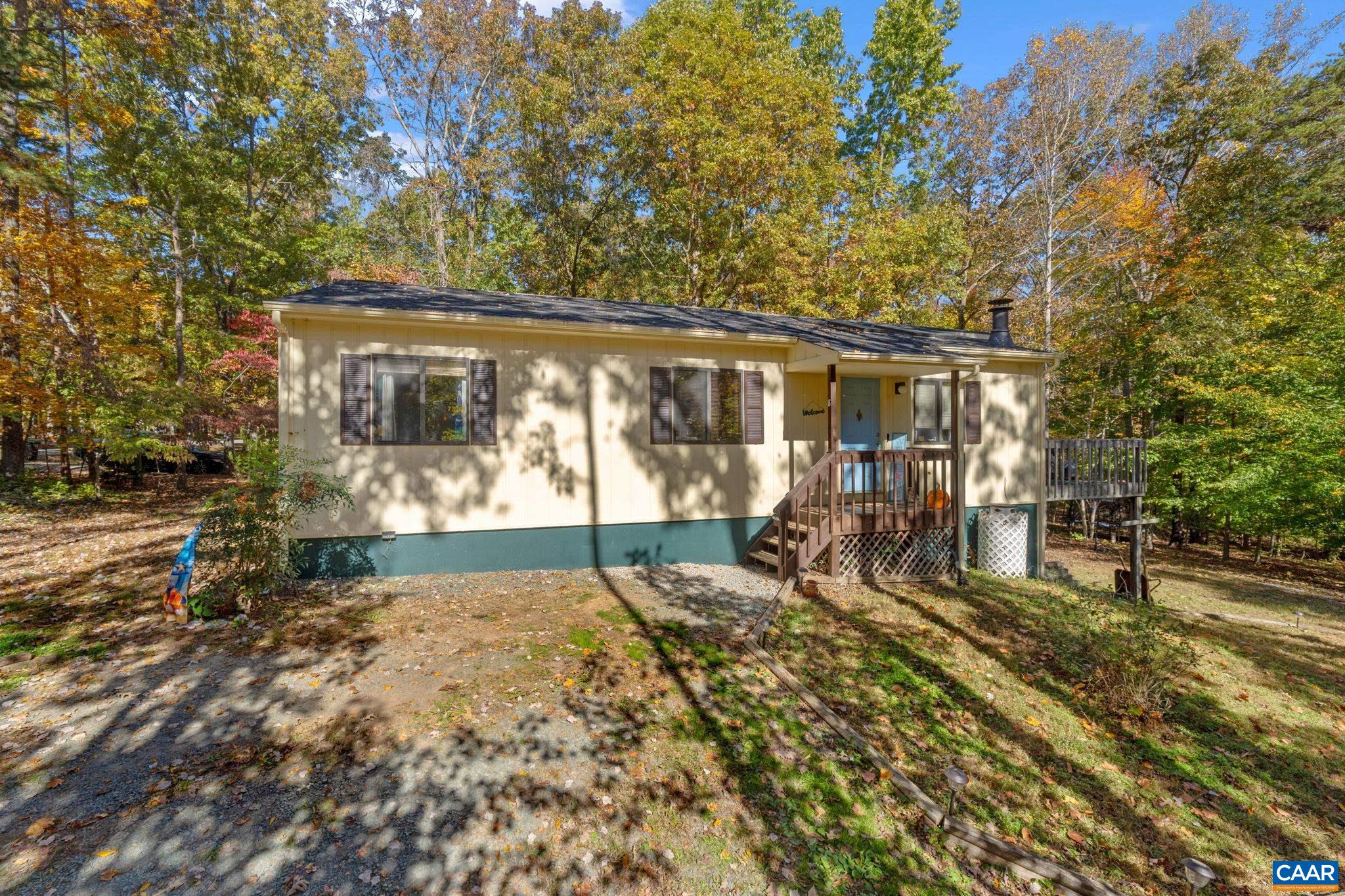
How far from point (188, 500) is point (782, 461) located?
44.1 ft

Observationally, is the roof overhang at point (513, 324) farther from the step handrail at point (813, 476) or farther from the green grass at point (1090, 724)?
the green grass at point (1090, 724)

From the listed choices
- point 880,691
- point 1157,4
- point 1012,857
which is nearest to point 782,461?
point 880,691

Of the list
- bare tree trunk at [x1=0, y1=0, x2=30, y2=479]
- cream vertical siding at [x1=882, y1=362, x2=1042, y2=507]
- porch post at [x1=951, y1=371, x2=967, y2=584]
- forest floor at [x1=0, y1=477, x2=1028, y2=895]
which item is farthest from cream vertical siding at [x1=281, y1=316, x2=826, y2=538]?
bare tree trunk at [x1=0, y1=0, x2=30, y2=479]

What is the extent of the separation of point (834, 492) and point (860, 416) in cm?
249

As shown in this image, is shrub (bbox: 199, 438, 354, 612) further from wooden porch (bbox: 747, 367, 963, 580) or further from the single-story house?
wooden porch (bbox: 747, 367, 963, 580)

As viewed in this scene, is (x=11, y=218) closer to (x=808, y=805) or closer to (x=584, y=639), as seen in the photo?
(x=584, y=639)

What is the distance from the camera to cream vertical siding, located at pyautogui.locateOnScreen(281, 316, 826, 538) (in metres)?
6.35

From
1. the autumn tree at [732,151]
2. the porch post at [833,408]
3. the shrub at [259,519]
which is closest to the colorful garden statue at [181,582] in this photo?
the shrub at [259,519]

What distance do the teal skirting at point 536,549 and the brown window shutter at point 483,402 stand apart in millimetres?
1248

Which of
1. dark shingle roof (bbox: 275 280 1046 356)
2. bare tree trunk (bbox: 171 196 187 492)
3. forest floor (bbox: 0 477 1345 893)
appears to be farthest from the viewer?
bare tree trunk (bbox: 171 196 187 492)

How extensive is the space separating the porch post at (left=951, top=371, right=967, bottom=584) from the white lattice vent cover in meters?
1.36

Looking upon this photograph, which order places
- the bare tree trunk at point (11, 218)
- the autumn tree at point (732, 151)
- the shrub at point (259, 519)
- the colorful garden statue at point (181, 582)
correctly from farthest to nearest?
1. the autumn tree at point (732, 151)
2. the bare tree trunk at point (11, 218)
3. the shrub at point (259, 519)
4. the colorful garden statue at point (181, 582)

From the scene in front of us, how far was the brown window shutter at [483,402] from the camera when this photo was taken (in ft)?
22.7

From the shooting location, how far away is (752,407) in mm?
8172
